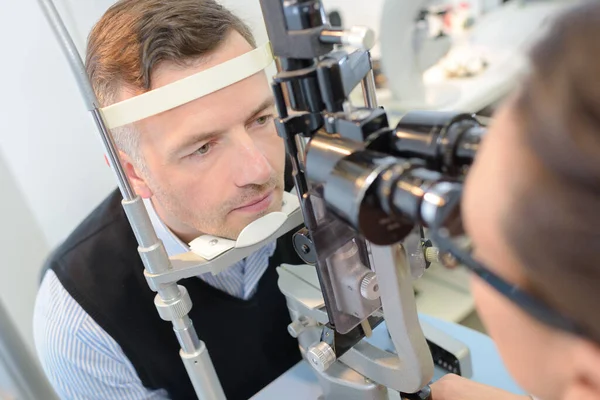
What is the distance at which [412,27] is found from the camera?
1.53 m

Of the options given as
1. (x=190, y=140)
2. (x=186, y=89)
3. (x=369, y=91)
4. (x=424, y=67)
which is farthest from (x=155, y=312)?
(x=424, y=67)

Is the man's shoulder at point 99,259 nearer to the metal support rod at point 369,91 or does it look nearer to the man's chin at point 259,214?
the man's chin at point 259,214

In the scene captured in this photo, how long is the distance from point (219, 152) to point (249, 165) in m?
0.05

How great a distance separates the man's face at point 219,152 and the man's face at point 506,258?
402 mm

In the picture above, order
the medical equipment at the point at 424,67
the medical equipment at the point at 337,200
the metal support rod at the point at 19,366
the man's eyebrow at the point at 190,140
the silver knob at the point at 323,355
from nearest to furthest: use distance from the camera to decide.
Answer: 1. the medical equipment at the point at 337,200
2. the silver knob at the point at 323,355
3. the man's eyebrow at the point at 190,140
4. the metal support rod at the point at 19,366
5. the medical equipment at the point at 424,67

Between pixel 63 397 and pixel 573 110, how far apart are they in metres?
0.97

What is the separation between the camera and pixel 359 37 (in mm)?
450

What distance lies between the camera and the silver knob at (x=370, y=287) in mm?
586

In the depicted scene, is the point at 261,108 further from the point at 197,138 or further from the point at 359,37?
the point at 359,37

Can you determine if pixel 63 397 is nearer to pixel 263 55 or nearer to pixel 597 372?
pixel 263 55

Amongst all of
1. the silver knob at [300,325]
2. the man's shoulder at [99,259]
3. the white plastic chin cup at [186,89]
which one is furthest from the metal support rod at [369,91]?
the man's shoulder at [99,259]

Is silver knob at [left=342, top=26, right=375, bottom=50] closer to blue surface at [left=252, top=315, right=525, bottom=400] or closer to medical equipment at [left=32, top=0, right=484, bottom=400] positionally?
medical equipment at [left=32, top=0, right=484, bottom=400]

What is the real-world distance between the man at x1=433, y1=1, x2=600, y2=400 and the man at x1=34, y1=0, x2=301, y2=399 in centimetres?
43

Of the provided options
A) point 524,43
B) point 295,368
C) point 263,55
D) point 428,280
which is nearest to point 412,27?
point 428,280
